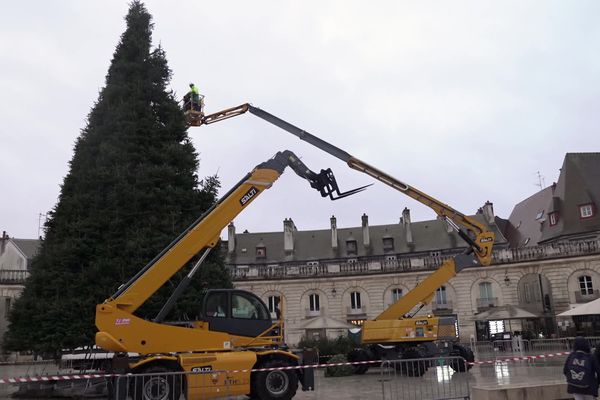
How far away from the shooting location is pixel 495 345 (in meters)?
30.3

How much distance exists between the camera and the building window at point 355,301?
42406 mm

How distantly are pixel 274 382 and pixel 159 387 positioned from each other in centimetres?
255

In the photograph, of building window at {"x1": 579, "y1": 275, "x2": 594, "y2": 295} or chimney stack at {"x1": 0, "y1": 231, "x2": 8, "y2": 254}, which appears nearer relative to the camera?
building window at {"x1": 579, "y1": 275, "x2": 594, "y2": 295}

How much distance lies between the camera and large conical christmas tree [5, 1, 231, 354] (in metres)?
13.9

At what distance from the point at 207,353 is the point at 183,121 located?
29.0ft

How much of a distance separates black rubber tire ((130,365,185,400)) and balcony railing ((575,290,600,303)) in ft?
114

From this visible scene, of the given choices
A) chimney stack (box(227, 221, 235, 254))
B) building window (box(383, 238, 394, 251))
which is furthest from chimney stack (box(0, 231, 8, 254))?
building window (box(383, 238, 394, 251))

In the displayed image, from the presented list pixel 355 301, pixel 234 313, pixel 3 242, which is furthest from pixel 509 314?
pixel 3 242

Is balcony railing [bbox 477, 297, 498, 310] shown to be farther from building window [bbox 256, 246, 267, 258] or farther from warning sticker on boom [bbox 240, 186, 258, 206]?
warning sticker on boom [bbox 240, 186, 258, 206]

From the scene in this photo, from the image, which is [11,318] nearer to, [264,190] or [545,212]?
[264,190]

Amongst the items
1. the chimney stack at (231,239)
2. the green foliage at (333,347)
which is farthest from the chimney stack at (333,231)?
the green foliage at (333,347)

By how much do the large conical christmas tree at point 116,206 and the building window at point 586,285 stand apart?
31097 millimetres

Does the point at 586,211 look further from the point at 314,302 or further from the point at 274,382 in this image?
the point at 274,382

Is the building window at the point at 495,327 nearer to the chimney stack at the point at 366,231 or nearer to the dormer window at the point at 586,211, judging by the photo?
the dormer window at the point at 586,211
